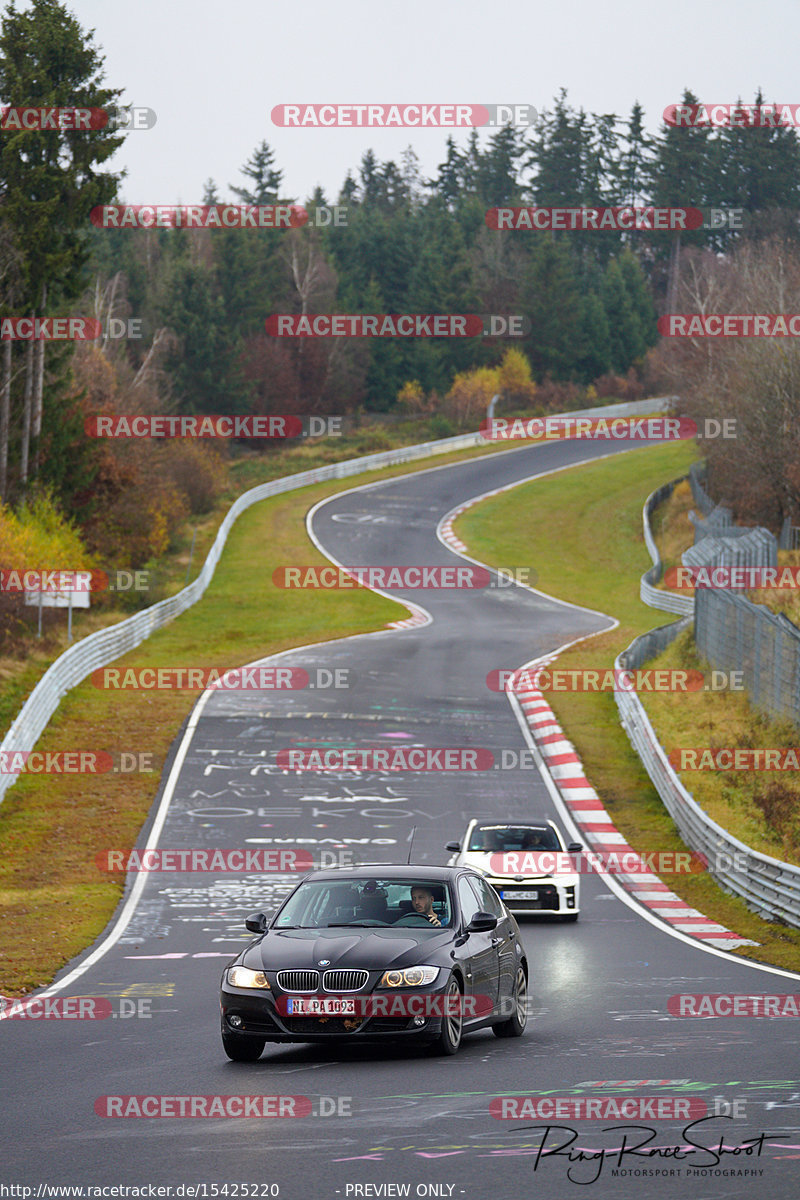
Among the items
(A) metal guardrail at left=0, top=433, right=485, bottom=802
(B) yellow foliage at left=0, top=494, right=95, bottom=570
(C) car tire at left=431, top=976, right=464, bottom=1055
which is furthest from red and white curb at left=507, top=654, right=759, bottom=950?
(B) yellow foliage at left=0, top=494, right=95, bottom=570

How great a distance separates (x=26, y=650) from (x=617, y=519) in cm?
4276

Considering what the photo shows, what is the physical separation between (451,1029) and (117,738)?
25.3 meters

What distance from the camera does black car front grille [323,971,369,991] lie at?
1005 centimetres

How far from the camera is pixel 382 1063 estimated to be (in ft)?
33.4

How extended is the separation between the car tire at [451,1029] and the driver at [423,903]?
0.76m

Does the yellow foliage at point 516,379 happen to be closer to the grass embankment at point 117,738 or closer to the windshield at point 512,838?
the grass embankment at point 117,738

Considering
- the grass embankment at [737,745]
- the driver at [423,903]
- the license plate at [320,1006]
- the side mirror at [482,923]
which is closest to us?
the license plate at [320,1006]

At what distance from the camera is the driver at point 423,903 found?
11.1 m

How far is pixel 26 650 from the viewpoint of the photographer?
137ft

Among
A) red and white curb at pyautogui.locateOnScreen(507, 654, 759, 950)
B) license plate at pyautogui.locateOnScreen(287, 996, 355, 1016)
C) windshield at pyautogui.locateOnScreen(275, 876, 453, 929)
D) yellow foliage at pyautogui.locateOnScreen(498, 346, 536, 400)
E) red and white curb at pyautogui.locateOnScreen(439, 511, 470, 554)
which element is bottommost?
red and white curb at pyautogui.locateOnScreen(507, 654, 759, 950)

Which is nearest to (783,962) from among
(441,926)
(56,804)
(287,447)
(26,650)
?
(441,926)

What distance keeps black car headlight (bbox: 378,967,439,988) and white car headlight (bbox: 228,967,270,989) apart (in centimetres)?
81

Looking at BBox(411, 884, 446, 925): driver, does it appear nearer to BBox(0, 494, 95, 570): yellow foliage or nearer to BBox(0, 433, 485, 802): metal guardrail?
BBox(0, 433, 485, 802): metal guardrail

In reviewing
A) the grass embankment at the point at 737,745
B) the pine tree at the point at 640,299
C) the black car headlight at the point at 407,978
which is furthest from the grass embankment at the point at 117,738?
the pine tree at the point at 640,299
